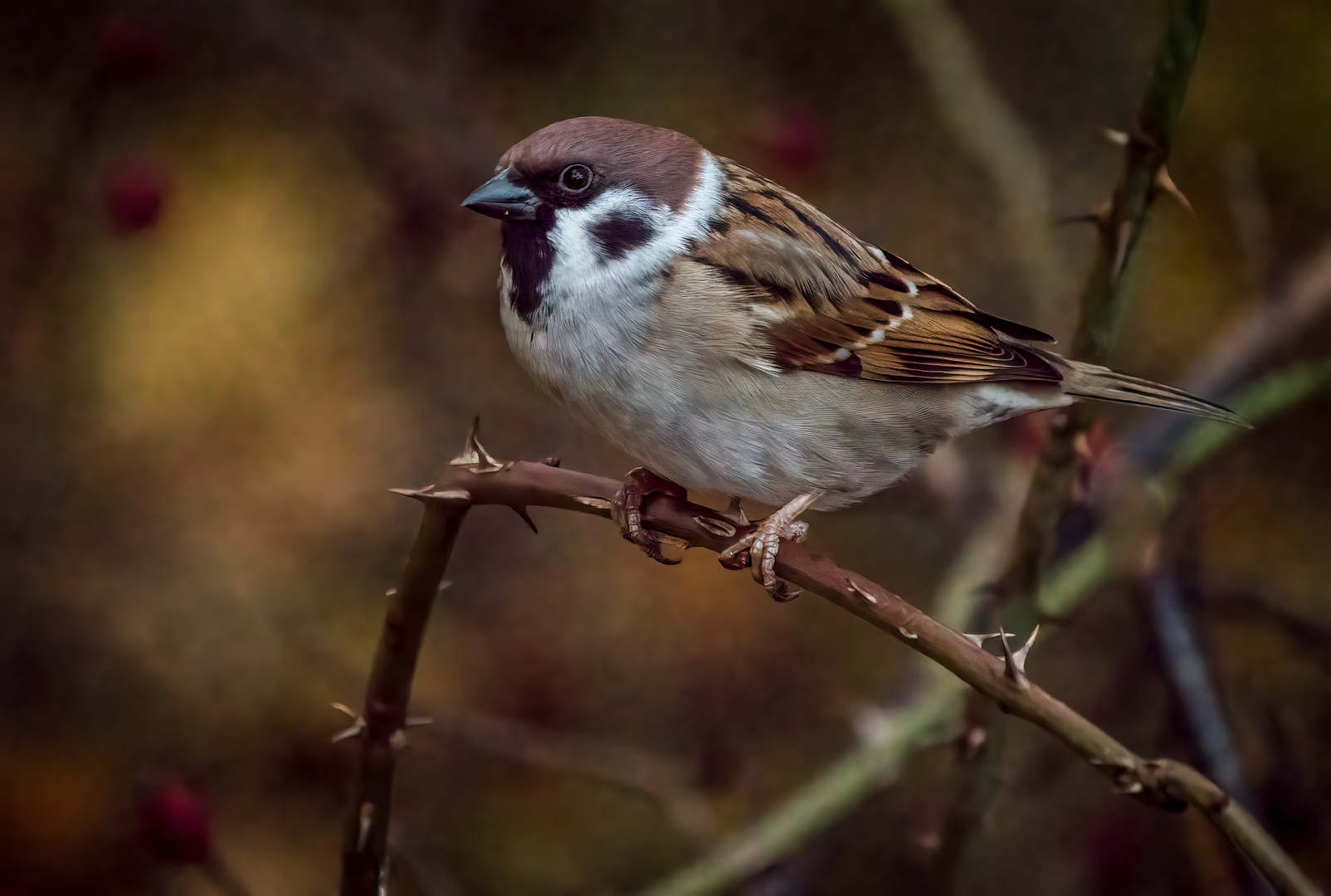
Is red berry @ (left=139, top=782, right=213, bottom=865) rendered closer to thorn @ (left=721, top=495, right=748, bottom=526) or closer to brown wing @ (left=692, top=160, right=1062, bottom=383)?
thorn @ (left=721, top=495, right=748, bottom=526)

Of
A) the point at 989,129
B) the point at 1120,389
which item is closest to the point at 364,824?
the point at 1120,389

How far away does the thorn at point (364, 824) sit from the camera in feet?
3.26


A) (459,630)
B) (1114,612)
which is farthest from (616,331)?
(1114,612)

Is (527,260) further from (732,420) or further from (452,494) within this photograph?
(452,494)

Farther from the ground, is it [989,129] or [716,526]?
[989,129]

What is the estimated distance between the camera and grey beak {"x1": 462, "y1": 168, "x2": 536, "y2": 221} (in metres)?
1.04

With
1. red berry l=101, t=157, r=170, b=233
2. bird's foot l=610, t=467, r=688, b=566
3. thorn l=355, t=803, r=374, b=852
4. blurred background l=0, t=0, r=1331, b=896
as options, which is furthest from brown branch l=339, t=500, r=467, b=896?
red berry l=101, t=157, r=170, b=233

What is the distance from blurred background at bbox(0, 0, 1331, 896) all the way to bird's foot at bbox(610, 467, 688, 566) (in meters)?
0.15

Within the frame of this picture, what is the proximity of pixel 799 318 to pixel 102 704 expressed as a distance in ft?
2.94

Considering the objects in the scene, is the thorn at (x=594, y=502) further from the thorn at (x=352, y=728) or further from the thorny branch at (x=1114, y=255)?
the thorny branch at (x=1114, y=255)

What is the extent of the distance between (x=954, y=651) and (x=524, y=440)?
2.87ft

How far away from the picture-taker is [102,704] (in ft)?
4.60

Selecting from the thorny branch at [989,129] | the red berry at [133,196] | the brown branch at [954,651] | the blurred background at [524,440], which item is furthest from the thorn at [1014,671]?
the red berry at [133,196]

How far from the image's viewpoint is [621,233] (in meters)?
1.14
